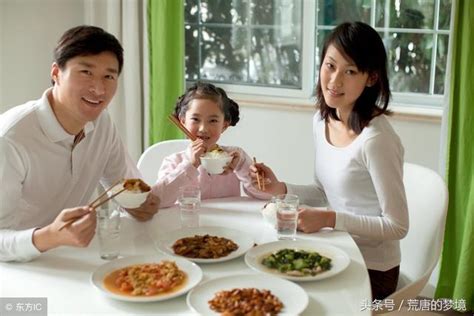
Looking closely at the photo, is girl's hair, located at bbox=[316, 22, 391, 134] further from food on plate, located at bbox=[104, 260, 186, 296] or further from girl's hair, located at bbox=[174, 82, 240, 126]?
food on plate, located at bbox=[104, 260, 186, 296]

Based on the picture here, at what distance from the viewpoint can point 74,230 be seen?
1.48 metres

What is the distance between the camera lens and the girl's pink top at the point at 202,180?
2064 millimetres

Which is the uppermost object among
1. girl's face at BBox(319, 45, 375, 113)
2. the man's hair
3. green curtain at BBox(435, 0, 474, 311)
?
the man's hair

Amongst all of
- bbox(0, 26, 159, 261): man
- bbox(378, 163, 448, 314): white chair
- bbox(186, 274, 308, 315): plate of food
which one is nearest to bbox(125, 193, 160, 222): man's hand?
bbox(0, 26, 159, 261): man

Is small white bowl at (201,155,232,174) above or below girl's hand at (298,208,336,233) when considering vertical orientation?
above

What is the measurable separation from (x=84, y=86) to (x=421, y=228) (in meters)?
1.21

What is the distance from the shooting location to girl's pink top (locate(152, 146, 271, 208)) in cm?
206

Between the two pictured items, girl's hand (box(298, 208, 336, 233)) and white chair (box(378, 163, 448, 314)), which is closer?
girl's hand (box(298, 208, 336, 233))

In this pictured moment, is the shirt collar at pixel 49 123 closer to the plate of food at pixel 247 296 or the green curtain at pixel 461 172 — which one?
the plate of food at pixel 247 296

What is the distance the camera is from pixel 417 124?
10.1ft

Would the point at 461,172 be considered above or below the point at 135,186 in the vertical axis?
below

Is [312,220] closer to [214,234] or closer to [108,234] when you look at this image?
[214,234]

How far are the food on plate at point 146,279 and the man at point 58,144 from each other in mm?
176

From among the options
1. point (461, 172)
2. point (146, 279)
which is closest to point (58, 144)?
point (146, 279)
